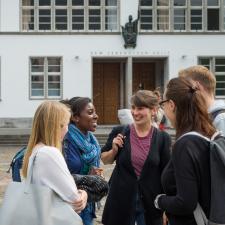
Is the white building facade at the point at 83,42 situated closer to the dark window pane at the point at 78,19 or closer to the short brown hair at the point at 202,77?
the dark window pane at the point at 78,19

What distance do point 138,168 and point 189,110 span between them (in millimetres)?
1688

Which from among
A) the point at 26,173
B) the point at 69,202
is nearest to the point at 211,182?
the point at 69,202

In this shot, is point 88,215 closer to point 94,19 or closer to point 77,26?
point 77,26

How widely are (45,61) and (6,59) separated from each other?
1691 mm

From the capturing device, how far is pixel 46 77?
2752 cm

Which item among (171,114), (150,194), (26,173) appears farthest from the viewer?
(150,194)

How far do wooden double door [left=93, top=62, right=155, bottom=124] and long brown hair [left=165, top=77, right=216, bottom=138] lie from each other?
24.9 meters

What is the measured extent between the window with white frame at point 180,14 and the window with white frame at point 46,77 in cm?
539

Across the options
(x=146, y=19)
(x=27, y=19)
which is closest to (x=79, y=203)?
(x=27, y=19)

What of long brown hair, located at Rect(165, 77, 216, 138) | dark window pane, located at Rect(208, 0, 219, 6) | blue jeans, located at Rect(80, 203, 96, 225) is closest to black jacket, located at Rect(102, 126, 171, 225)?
blue jeans, located at Rect(80, 203, 96, 225)

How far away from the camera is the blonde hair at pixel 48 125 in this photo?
3.84m

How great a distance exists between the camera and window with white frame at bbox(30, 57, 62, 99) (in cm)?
2747

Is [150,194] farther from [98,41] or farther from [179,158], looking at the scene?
[98,41]

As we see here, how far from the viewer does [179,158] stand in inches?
134
